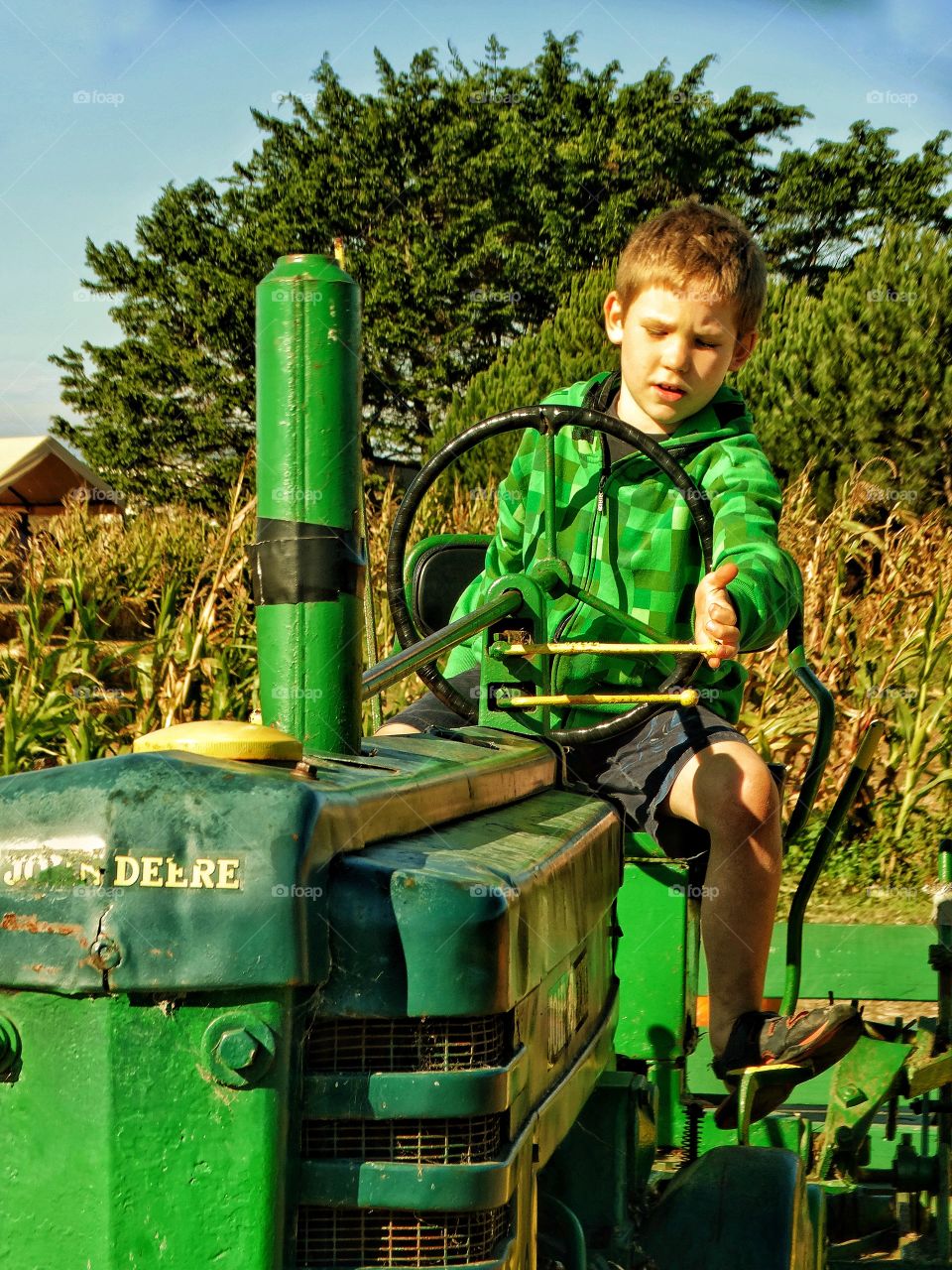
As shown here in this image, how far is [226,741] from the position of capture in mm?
1368

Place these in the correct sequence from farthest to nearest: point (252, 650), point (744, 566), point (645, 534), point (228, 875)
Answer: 1. point (252, 650)
2. point (645, 534)
3. point (744, 566)
4. point (228, 875)

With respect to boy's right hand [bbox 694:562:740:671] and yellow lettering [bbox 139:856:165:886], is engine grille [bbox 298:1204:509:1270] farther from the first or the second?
boy's right hand [bbox 694:562:740:671]

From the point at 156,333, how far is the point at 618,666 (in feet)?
92.2

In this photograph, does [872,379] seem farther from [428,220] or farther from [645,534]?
[428,220]

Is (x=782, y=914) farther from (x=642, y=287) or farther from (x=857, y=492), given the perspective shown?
(x=642, y=287)

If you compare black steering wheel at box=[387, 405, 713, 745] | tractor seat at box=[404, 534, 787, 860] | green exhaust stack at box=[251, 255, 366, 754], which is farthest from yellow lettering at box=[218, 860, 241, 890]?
tractor seat at box=[404, 534, 787, 860]

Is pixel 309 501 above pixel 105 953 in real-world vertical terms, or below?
above

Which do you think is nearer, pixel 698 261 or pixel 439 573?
pixel 698 261

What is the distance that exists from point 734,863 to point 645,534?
571 mm

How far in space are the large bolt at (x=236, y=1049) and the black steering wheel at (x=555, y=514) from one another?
1.11m

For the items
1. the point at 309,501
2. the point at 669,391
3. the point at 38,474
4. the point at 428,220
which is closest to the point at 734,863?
the point at 669,391

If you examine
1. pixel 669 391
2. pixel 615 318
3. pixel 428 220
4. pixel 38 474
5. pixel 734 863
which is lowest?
A: pixel 734 863

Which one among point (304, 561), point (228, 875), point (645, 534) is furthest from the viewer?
point (645, 534)

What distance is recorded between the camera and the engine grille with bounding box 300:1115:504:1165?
1280mm
